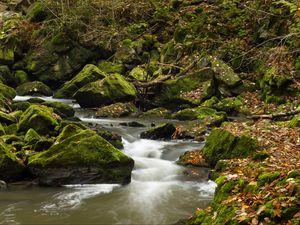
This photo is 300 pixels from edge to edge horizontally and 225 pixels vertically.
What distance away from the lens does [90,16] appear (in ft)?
79.2

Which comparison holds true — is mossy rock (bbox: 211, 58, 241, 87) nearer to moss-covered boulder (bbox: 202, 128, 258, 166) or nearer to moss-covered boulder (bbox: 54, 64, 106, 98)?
moss-covered boulder (bbox: 54, 64, 106, 98)

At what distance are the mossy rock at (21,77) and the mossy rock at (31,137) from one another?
12.3 m

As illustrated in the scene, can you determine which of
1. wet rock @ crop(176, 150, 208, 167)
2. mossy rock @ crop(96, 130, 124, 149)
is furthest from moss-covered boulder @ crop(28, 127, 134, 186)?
mossy rock @ crop(96, 130, 124, 149)

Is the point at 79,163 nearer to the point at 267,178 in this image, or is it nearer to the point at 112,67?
the point at 267,178

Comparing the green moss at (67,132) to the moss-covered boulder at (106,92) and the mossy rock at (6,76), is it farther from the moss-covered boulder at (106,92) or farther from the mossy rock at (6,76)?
the mossy rock at (6,76)

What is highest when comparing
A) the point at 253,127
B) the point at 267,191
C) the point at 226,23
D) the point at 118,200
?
the point at 226,23

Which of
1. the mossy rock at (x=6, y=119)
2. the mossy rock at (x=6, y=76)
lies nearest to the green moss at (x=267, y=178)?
the mossy rock at (x=6, y=119)

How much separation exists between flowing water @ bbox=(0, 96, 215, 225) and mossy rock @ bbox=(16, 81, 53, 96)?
1114cm

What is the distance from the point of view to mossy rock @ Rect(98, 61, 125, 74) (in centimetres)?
2103

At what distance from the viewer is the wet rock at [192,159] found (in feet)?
33.9

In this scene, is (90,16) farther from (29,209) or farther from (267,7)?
(29,209)

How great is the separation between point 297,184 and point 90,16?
21.5 metres

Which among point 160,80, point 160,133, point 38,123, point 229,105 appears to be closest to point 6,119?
point 38,123

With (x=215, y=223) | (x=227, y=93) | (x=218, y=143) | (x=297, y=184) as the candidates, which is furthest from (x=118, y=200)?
(x=227, y=93)
